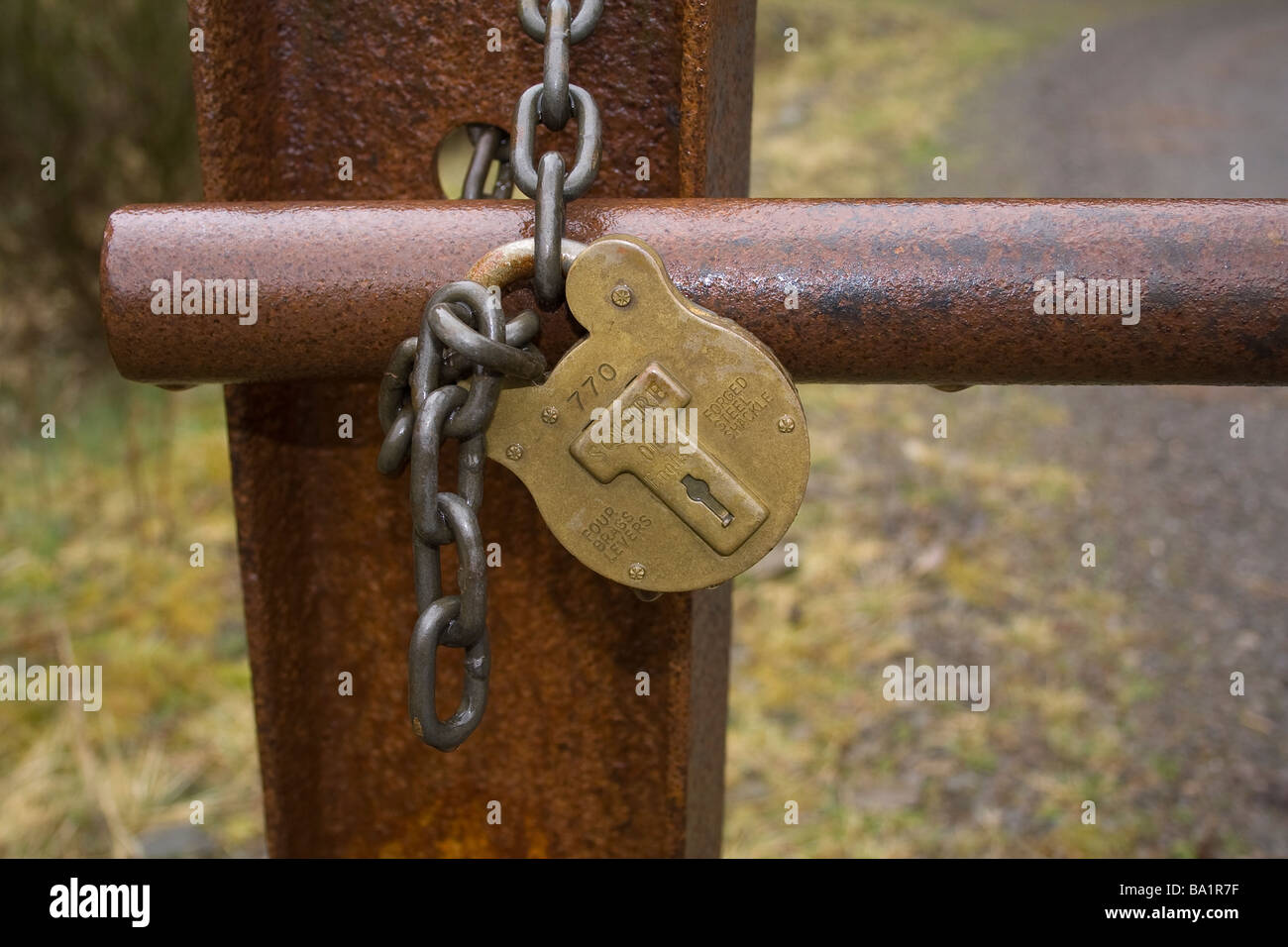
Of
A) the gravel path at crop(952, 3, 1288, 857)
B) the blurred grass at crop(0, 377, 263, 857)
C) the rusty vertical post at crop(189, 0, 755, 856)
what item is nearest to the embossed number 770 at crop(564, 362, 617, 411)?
the rusty vertical post at crop(189, 0, 755, 856)

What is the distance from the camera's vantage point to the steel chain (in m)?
0.78

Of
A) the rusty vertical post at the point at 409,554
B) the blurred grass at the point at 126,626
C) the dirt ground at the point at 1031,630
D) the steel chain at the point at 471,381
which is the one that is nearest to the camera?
the steel chain at the point at 471,381

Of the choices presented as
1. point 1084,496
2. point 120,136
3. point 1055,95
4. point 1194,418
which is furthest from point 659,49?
point 1055,95

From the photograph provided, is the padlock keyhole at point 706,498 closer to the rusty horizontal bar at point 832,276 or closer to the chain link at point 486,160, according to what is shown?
the rusty horizontal bar at point 832,276

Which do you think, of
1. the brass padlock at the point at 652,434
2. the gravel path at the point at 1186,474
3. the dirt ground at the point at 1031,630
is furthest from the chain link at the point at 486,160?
the dirt ground at the point at 1031,630

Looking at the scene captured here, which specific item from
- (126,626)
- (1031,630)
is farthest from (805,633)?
(126,626)

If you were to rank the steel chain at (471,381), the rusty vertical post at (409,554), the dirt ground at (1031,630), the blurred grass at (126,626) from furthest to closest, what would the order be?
the blurred grass at (126,626), the dirt ground at (1031,630), the rusty vertical post at (409,554), the steel chain at (471,381)

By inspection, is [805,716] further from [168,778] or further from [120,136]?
[120,136]

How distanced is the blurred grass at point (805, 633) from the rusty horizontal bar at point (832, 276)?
1.77 meters

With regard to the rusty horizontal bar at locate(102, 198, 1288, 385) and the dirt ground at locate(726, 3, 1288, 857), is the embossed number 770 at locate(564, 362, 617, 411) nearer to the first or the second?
the rusty horizontal bar at locate(102, 198, 1288, 385)

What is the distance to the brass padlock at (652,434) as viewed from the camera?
0.84 m

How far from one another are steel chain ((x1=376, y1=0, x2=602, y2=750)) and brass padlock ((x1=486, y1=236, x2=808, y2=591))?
0.04 metres

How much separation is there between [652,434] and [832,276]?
18 cm

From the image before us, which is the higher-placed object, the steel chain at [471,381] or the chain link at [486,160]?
the chain link at [486,160]
